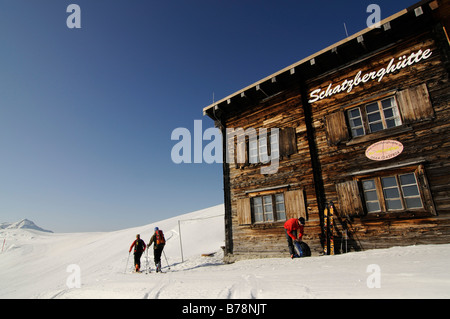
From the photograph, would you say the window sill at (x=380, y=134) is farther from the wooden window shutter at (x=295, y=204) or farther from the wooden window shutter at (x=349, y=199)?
the wooden window shutter at (x=295, y=204)

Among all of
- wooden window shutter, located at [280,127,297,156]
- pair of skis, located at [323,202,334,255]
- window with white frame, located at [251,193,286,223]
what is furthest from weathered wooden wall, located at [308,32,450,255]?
window with white frame, located at [251,193,286,223]

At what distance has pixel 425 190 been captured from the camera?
6.75 m

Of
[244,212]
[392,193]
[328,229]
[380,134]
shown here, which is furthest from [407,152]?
[244,212]

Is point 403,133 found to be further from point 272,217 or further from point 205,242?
point 205,242

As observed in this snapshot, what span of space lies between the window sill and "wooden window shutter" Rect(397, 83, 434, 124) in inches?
9.4

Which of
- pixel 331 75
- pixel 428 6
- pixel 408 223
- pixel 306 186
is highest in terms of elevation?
pixel 428 6

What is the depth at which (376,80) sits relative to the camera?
8203mm

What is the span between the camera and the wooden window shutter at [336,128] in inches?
337

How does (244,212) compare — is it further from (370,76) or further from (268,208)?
(370,76)

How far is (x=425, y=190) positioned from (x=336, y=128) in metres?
3.44

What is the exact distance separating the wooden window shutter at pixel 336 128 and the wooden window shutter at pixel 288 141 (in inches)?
56.9
